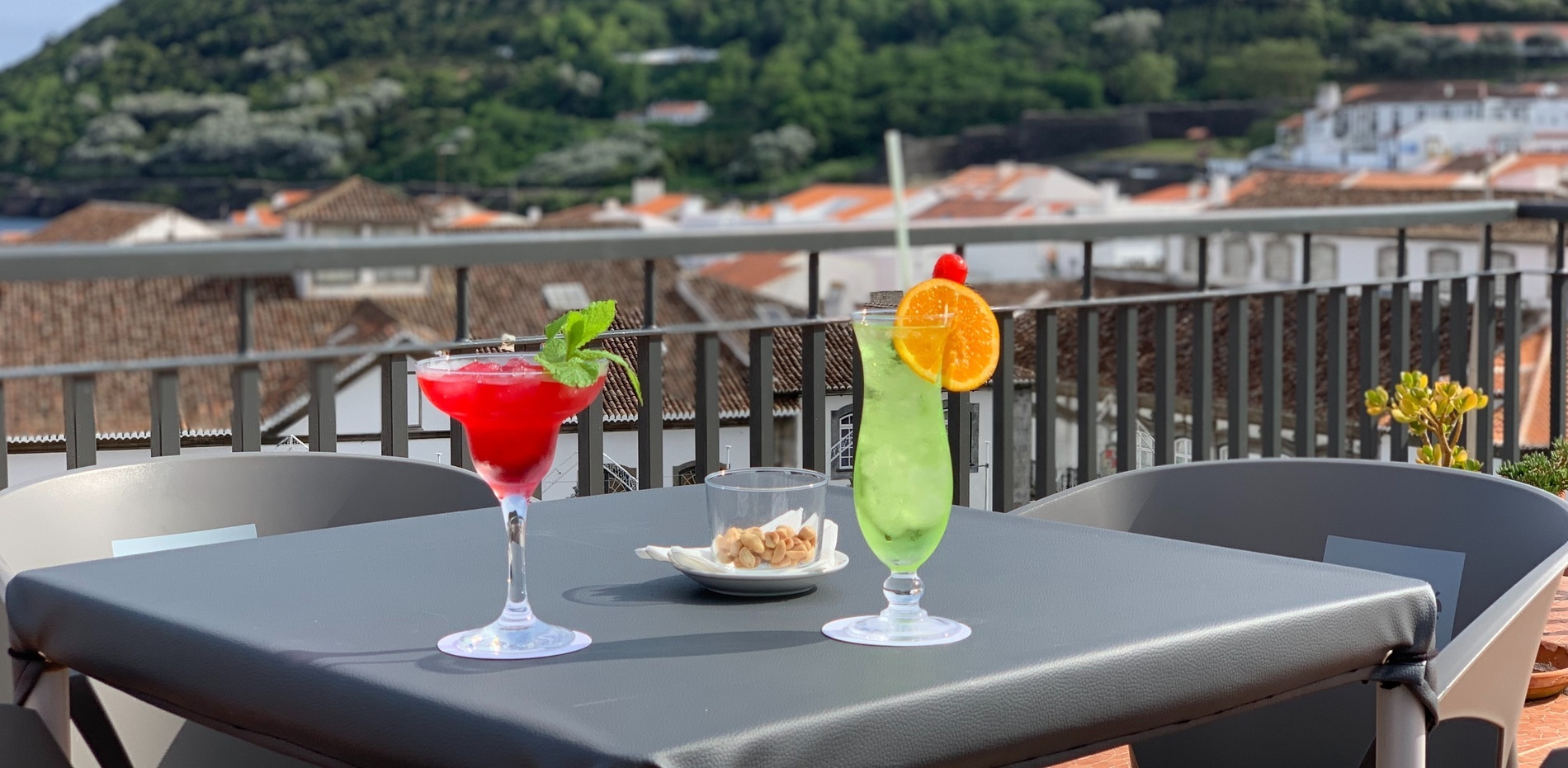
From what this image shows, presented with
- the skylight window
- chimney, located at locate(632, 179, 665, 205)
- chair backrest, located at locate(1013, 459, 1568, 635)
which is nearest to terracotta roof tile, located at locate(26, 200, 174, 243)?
the skylight window

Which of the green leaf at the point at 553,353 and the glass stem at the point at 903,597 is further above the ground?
the green leaf at the point at 553,353

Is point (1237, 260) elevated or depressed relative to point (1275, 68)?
depressed

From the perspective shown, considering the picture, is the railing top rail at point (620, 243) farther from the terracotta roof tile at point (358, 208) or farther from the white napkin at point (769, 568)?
the terracotta roof tile at point (358, 208)

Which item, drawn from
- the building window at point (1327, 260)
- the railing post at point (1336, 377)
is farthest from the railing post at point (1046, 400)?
the building window at point (1327, 260)

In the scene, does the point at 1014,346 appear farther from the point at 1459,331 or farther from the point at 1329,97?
the point at 1329,97

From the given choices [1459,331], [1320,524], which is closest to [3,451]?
[1320,524]

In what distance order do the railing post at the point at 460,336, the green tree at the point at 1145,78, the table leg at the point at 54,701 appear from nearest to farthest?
the table leg at the point at 54,701
the railing post at the point at 460,336
the green tree at the point at 1145,78

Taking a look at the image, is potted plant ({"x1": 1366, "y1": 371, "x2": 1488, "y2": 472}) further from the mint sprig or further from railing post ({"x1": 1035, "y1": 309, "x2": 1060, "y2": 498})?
the mint sprig
